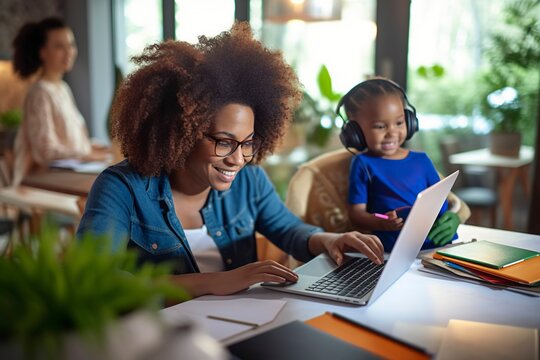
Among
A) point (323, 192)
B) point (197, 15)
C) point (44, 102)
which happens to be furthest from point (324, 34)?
point (323, 192)

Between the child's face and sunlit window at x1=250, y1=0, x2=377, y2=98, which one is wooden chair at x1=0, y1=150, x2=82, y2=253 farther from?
the child's face

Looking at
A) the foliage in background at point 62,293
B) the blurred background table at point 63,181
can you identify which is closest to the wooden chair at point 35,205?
the blurred background table at point 63,181

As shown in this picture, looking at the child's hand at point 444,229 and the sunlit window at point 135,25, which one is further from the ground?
the sunlit window at point 135,25

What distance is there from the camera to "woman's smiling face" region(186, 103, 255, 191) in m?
1.38

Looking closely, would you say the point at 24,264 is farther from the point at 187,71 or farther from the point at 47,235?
the point at 187,71

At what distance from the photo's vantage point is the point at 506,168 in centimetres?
364

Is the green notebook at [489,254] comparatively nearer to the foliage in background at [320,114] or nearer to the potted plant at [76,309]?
the potted plant at [76,309]

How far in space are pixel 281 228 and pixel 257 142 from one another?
0.26m

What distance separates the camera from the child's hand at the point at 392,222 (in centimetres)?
153

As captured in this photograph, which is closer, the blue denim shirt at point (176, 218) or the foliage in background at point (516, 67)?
the blue denim shirt at point (176, 218)

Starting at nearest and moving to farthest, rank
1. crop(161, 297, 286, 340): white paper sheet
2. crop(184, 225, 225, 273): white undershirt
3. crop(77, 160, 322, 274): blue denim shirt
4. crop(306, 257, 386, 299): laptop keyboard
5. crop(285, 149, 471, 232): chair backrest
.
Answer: crop(161, 297, 286, 340): white paper sheet < crop(306, 257, 386, 299): laptop keyboard < crop(77, 160, 322, 274): blue denim shirt < crop(184, 225, 225, 273): white undershirt < crop(285, 149, 471, 232): chair backrest

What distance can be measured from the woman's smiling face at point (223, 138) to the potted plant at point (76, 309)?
76 cm

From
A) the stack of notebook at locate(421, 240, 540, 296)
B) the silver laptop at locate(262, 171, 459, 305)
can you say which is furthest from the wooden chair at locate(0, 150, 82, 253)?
the stack of notebook at locate(421, 240, 540, 296)

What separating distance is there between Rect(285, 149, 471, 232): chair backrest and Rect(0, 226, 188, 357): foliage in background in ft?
4.16
